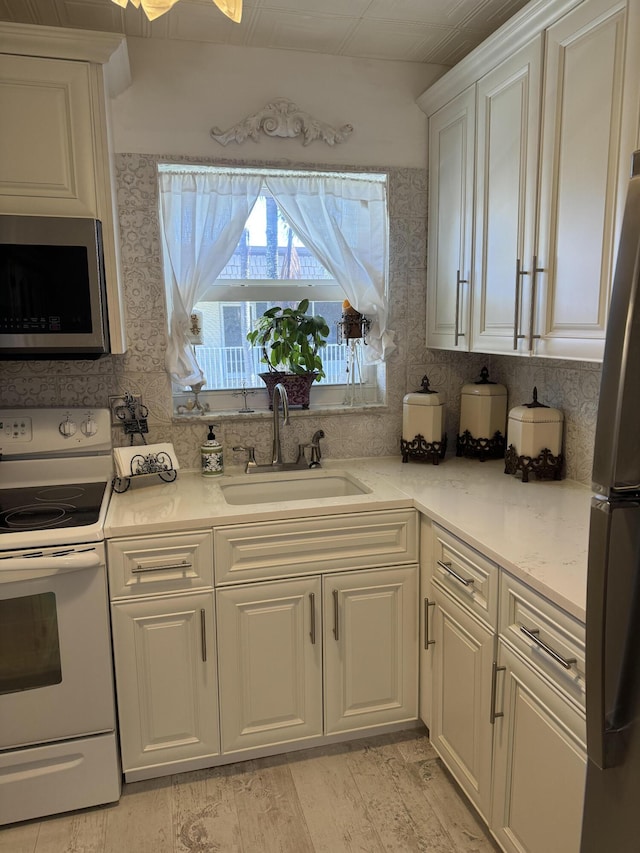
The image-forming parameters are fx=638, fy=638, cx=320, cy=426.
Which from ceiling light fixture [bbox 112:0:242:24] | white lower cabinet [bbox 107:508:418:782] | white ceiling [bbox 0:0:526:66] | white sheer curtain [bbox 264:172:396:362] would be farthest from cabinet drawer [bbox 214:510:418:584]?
white ceiling [bbox 0:0:526:66]

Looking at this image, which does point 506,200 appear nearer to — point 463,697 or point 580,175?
point 580,175

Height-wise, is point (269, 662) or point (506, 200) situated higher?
point (506, 200)

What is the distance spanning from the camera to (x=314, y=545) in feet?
6.79

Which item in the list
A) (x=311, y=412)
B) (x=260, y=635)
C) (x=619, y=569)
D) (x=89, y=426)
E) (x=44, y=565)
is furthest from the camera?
(x=311, y=412)

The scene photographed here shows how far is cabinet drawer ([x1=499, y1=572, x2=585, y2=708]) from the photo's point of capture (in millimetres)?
1323

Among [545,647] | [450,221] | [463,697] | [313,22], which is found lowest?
[463,697]

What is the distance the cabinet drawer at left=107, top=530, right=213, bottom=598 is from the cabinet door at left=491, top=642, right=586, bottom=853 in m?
0.91

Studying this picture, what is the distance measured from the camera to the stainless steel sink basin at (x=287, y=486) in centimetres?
246

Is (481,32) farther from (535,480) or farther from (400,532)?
(400,532)

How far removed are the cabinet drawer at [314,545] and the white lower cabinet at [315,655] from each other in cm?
4

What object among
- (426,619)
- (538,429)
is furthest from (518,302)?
(426,619)

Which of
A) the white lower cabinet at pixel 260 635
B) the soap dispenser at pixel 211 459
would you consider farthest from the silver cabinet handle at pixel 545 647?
the soap dispenser at pixel 211 459

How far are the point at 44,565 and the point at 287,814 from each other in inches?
41.4

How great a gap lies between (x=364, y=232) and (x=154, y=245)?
0.85 meters
